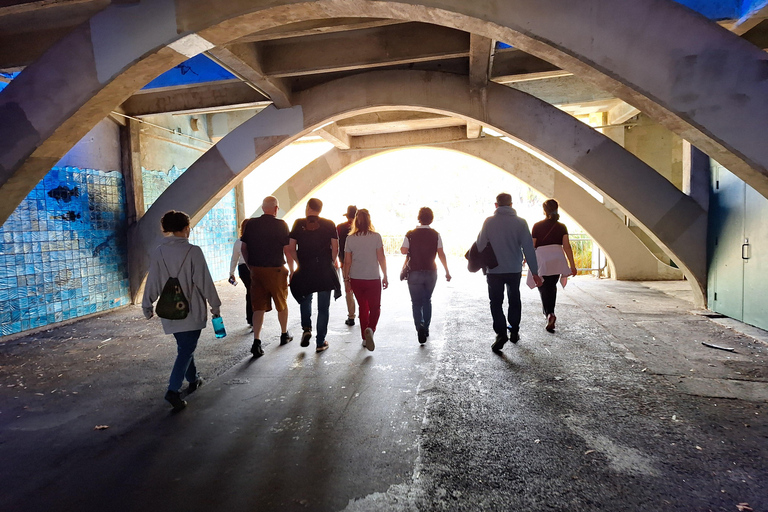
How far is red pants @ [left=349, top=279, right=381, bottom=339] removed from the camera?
5547 millimetres

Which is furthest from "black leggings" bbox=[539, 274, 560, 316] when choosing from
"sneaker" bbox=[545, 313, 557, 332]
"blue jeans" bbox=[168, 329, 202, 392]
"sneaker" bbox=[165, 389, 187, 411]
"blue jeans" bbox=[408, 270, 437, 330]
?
"sneaker" bbox=[165, 389, 187, 411]

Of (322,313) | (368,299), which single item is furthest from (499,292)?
(322,313)

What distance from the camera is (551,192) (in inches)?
514

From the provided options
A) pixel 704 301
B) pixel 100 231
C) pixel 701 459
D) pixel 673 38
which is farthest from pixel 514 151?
pixel 701 459

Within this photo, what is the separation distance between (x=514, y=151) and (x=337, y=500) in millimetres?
12812

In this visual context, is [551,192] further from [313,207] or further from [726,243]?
[313,207]

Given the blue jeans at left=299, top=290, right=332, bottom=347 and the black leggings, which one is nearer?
the blue jeans at left=299, top=290, right=332, bottom=347

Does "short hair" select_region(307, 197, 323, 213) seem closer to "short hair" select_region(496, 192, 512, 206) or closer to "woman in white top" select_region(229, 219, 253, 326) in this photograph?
"woman in white top" select_region(229, 219, 253, 326)

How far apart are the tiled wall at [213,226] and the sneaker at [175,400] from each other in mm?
7821

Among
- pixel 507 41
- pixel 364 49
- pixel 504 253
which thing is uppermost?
pixel 364 49

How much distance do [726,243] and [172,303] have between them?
8030 mm

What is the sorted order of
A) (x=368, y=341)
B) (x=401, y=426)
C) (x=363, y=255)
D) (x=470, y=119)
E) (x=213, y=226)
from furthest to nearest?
(x=213, y=226), (x=470, y=119), (x=363, y=255), (x=368, y=341), (x=401, y=426)

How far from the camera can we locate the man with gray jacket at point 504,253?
17.8 ft

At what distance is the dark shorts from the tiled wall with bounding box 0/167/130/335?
14.1 ft
